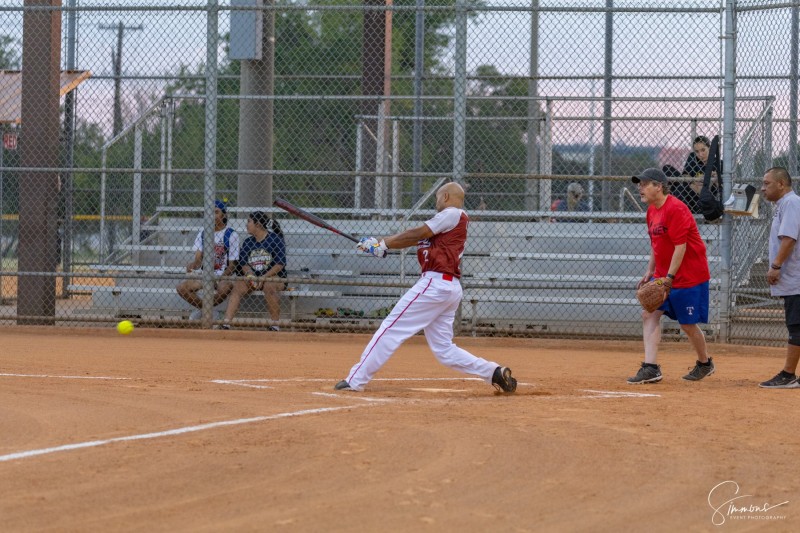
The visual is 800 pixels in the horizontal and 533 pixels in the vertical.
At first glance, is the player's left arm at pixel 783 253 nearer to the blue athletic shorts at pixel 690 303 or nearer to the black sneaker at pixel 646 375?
the blue athletic shorts at pixel 690 303

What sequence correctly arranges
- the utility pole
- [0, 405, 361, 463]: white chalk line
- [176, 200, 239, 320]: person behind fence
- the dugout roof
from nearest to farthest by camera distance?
[0, 405, 361, 463]: white chalk line, [176, 200, 239, 320]: person behind fence, the dugout roof, the utility pole

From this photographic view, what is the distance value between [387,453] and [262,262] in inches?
325

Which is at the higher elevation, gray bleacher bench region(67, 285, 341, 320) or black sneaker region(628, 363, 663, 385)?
gray bleacher bench region(67, 285, 341, 320)

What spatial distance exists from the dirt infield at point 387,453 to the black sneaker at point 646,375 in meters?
0.13

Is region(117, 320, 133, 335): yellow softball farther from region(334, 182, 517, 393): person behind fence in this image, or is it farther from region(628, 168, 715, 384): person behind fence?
region(628, 168, 715, 384): person behind fence

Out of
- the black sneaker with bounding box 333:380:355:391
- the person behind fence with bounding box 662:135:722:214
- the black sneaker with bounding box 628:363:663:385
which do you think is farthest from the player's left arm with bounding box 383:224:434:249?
the person behind fence with bounding box 662:135:722:214

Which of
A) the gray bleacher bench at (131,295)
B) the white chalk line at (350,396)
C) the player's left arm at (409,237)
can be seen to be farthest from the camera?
the gray bleacher bench at (131,295)

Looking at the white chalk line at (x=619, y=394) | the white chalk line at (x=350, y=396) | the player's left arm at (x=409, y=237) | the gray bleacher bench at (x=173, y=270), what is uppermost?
the player's left arm at (x=409, y=237)

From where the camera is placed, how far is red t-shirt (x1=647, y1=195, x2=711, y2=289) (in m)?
8.98

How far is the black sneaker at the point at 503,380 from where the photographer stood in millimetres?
8102

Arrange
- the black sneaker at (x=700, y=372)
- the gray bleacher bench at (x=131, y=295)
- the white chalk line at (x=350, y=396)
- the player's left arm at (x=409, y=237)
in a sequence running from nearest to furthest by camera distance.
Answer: the white chalk line at (x=350, y=396)
the player's left arm at (x=409, y=237)
the black sneaker at (x=700, y=372)
the gray bleacher bench at (x=131, y=295)

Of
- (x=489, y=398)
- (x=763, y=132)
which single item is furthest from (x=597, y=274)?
(x=489, y=398)

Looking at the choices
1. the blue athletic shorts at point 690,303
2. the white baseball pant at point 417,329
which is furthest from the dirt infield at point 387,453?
the blue athletic shorts at point 690,303

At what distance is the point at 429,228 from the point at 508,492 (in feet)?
11.2
